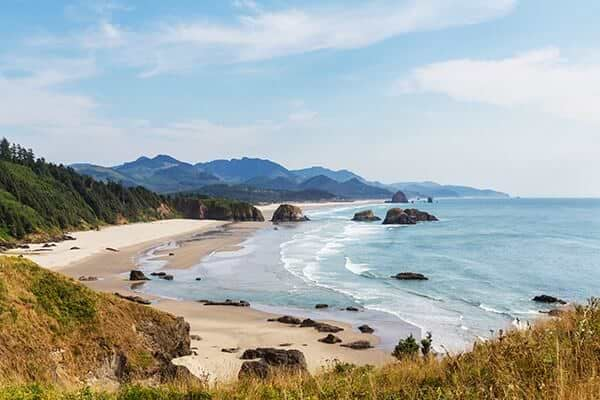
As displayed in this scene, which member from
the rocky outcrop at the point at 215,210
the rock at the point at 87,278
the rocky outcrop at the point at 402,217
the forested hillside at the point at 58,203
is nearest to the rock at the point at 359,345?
the rock at the point at 87,278

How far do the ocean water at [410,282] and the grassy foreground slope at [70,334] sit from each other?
11.3m

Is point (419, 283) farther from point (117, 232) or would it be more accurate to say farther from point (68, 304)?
point (117, 232)

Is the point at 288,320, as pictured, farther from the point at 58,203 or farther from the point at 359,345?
the point at 58,203

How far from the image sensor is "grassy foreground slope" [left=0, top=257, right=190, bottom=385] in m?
13.3

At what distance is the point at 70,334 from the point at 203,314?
18691mm

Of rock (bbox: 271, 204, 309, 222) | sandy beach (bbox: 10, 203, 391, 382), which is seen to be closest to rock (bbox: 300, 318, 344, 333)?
sandy beach (bbox: 10, 203, 391, 382)

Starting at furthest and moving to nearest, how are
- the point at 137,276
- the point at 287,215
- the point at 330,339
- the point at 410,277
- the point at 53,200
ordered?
1. the point at 287,215
2. the point at 53,200
3. the point at 137,276
4. the point at 410,277
5. the point at 330,339

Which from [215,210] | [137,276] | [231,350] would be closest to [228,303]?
[231,350]

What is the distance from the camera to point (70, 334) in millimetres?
14789

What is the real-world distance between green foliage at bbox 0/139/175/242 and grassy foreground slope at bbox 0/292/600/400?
7382cm

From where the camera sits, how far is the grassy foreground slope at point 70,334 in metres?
13.3

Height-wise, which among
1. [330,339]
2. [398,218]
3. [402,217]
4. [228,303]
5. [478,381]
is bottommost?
[228,303]

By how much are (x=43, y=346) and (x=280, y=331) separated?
16.3m

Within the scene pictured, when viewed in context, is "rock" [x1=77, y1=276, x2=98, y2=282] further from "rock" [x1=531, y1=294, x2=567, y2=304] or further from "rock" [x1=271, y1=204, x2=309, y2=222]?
"rock" [x1=271, y1=204, x2=309, y2=222]
